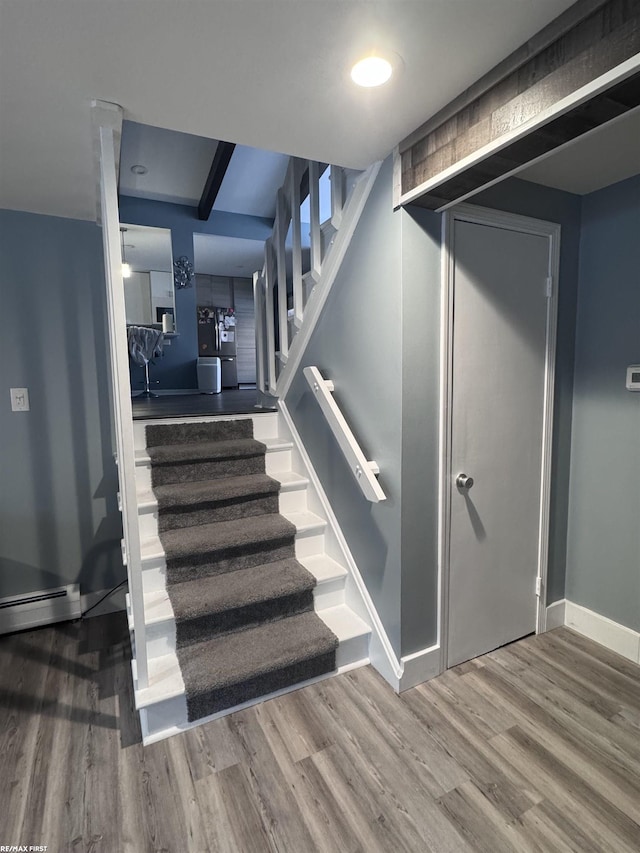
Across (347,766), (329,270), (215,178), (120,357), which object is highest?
(215,178)

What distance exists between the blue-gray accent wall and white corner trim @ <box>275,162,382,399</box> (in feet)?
10.7

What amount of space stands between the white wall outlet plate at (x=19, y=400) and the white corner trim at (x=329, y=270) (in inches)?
55.9

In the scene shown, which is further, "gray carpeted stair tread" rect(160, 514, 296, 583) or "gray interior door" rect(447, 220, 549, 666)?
"gray carpeted stair tread" rect(160, 514, 296, 583)

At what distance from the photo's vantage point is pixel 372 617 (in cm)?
201

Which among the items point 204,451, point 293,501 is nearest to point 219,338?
point 204,451

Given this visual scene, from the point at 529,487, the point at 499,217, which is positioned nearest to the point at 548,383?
the point at 529,487

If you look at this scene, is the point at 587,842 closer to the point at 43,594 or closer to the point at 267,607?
the point at 267,607

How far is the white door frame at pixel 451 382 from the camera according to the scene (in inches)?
70.4

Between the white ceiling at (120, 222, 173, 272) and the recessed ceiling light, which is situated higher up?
the white ceiling at (120, 222, 173, 272)

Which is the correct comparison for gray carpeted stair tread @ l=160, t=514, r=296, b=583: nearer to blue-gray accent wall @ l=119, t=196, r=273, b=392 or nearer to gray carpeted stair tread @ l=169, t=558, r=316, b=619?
gray carpeted stair tread @ l=169, t=558, r=316, b=619

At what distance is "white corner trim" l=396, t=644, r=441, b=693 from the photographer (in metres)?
1.87

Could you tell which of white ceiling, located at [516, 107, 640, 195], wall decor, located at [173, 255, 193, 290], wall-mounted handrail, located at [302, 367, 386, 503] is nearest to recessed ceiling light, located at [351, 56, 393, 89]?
white ceiling, located at [516, 107, 640, 195]

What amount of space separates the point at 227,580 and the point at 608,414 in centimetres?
198

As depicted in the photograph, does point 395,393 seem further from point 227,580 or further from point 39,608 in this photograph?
point 39,608
